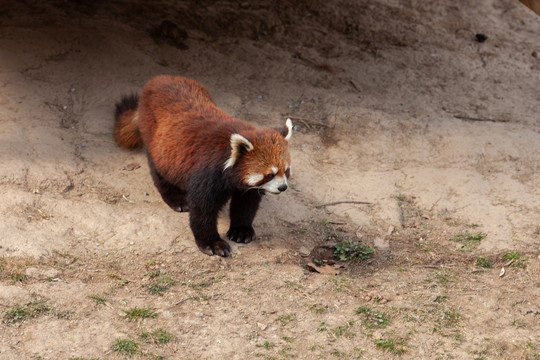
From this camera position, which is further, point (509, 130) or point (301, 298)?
point (509, 130)

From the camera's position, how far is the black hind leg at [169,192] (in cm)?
499

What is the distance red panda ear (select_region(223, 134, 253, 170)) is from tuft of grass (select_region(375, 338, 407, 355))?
1.69 metres

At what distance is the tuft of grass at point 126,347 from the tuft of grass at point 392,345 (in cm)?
163

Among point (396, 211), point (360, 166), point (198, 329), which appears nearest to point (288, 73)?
point (360, 166)

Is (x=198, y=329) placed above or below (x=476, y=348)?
below

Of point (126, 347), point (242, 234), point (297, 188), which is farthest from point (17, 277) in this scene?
point (297, 188)

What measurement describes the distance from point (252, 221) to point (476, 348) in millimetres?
2111

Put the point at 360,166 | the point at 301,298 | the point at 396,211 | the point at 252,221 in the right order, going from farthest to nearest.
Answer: the point at 360,166, the point at 396,211, the point at 252,221, the point at 301,298

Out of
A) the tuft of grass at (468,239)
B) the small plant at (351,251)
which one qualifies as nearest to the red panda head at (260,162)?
the small plant at (351,251)

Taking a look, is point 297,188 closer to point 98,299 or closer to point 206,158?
point 206,158

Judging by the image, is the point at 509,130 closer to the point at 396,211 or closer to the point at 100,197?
the point at 396,211

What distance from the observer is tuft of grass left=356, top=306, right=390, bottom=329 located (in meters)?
3.84

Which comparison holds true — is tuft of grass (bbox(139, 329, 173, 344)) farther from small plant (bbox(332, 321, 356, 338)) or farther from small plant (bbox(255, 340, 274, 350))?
small plant (bbox(332, 321, 356, 338))

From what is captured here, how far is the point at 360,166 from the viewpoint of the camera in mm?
5875
